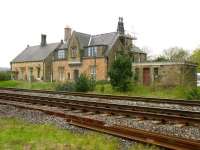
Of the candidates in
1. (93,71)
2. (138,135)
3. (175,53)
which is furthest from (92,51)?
(138,135)

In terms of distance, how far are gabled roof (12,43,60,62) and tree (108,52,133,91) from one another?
87.1 ft

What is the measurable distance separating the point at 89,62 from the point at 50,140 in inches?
1502

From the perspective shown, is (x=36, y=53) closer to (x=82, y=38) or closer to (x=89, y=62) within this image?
(x=82, y=38)

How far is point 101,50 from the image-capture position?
45.2 meters

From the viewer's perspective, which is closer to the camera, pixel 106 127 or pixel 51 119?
pixel 106 127

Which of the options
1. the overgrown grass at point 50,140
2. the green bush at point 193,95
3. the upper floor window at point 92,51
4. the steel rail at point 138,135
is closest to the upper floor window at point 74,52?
the upper floor window at point 92,51

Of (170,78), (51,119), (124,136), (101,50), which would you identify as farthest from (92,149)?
(101,50)

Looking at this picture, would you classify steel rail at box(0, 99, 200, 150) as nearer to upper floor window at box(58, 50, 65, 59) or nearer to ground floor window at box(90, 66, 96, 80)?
ground floor window at box(90, 66, 96, 80)

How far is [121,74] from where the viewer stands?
99.1 feet

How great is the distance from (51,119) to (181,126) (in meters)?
→ 5.23

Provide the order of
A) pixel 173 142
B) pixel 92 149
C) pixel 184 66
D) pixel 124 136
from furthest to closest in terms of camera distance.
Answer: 1. pixel 184 66
2. pixel 124 136
3. pixel 92 149
4. pixel 173 142

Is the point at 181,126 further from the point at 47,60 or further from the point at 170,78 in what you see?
the point at 47,60

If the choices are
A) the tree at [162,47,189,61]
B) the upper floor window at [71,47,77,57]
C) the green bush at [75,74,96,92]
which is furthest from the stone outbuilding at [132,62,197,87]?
the tree at [162,47,189,61]

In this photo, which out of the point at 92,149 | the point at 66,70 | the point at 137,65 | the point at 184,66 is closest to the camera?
the point at 92,149
